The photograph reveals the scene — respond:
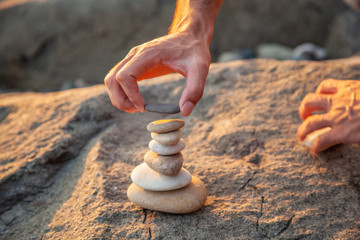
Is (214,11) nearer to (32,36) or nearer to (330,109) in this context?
(330,109)

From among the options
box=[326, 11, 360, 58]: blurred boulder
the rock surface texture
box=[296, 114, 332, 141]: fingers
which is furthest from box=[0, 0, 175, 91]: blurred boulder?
box=[296, 114, 332, 141]: fingers

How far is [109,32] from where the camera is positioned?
18.1 ft

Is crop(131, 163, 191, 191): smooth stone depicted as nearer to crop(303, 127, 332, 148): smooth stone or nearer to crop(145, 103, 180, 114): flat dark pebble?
crop(145, 103, 180, 114): flat dark pebble

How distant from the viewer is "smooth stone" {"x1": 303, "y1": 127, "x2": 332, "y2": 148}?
202 cm

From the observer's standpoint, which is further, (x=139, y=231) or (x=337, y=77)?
(x=337, y=77)

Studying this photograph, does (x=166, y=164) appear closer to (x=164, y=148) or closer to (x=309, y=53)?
(x=164, y=148)

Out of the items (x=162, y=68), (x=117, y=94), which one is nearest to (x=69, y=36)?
(x=162, y=68)

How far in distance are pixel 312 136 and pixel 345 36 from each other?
3397 millimetres

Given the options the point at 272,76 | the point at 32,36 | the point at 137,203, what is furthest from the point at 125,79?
the point at 32,36

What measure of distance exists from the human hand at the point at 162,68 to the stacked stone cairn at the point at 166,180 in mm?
121

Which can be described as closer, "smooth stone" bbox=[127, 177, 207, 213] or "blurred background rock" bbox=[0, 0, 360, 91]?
"smooth stone" bbox=[127, 177, 207, 213]

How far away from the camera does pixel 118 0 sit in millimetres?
5492

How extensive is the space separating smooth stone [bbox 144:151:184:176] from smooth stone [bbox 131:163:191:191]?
0.09 feet

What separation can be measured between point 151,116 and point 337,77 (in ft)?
4.53
